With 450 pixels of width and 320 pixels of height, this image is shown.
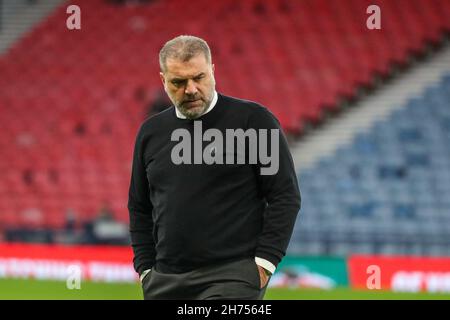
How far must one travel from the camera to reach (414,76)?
17.0 metres

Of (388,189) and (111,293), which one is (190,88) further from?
(388,189)

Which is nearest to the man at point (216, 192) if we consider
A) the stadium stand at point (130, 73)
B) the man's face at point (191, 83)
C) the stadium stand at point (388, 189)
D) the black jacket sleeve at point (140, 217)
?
the man's face at point (191, 83)

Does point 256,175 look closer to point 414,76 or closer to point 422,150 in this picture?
point 422,150

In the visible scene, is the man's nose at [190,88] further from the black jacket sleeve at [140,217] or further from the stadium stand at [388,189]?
Result: the stadium stand at [388,189]

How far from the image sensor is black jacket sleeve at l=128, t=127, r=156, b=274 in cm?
476

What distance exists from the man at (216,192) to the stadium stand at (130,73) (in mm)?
11350

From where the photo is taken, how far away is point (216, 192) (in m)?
4.51

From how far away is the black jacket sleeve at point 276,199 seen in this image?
4500 mm

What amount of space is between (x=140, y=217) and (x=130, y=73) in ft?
43.6

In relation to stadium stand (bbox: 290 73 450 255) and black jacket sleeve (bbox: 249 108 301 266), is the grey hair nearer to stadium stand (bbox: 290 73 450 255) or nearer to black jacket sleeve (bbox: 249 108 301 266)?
black jacket sleeve (bbox: 249 108 301 266)

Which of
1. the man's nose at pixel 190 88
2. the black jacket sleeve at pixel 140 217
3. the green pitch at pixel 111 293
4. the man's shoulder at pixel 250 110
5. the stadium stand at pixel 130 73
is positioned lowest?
the green pitch at pixel 111 293
